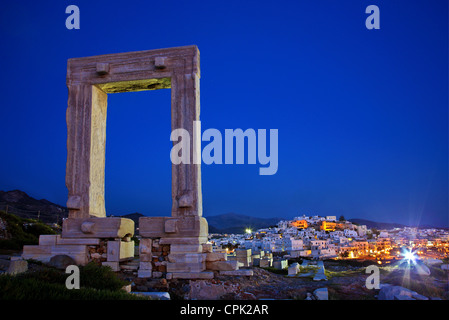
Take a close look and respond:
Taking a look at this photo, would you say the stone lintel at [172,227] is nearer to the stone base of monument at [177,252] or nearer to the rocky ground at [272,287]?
the stone base of monument at [177,252]

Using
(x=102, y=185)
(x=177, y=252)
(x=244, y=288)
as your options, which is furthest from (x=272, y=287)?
(x=102, y=185)

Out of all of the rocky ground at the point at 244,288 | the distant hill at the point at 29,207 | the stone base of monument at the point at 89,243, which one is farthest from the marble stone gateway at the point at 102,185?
the distant hill at the point at 29,207

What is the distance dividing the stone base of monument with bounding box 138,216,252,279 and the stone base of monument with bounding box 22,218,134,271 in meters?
0.64

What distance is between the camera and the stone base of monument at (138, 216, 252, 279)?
8602 millimetres

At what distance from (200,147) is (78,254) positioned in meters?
3.99

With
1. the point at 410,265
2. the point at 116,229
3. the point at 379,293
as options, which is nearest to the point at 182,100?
the point at 116,229

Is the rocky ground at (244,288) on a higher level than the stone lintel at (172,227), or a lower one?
lower

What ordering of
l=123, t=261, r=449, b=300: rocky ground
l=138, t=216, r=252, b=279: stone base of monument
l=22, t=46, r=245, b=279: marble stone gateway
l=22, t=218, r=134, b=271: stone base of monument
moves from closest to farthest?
l=123, t=261, r=449, b=300: rocky ground, l=138, t=216, r=252, b=279: stone base of monument, l=22, t=46, r=245, b=279: marble stone gateway, l=22, t=218, r=134, b=271: stone base of monument

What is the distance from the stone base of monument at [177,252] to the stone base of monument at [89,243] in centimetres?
64

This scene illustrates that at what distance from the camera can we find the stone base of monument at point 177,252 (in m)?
8.60

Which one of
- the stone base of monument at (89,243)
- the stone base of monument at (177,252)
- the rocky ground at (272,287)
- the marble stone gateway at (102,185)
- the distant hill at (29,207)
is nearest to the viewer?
the rocky ground at (272,287)

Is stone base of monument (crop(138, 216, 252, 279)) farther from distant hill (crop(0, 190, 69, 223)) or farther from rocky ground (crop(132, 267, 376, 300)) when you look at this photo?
distant hill (crop(0, 190, 69, 223))

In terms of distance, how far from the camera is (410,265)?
959 centimetres

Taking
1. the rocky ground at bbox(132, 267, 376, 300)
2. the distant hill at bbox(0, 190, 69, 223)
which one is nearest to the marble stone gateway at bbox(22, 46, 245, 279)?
the rocky ground at bbox(132, 267, 376, 300)
